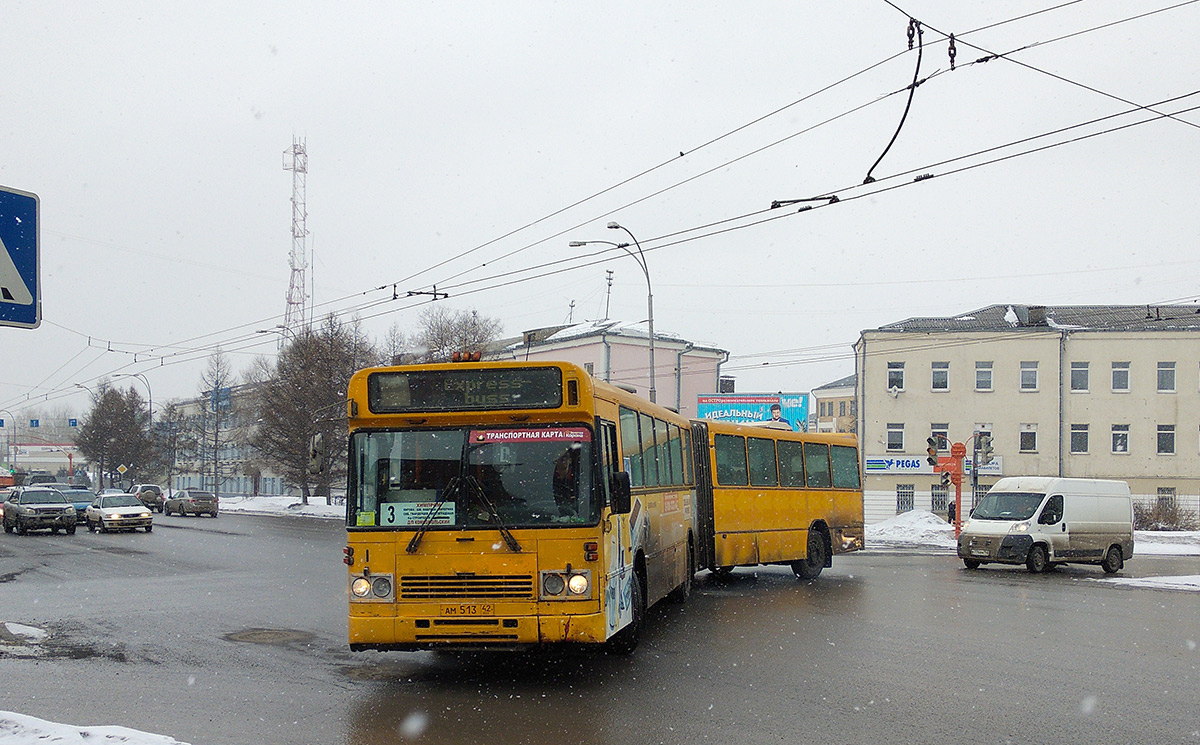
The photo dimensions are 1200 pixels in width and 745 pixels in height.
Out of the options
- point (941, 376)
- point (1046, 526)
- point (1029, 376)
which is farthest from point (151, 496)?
point (1046, 526)

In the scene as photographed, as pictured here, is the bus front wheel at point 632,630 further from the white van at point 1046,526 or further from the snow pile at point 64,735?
the white van at point 1046,526

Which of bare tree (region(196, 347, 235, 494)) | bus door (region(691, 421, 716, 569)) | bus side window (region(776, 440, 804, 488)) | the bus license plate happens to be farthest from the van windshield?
bare tree (region(196, 347, 235, 494))

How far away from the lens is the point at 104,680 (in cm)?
977

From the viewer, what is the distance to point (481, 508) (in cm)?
929

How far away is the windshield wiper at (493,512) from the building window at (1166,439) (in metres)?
54.4

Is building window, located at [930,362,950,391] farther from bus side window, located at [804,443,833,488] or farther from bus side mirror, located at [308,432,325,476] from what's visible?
bus side mirror, located at [308,432,325,476]

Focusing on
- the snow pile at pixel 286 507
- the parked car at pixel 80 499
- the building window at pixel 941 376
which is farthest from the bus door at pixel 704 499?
the building window at pixel 941 376

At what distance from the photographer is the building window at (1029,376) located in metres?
56.2

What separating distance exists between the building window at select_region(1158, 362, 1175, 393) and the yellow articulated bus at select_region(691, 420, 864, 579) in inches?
1571

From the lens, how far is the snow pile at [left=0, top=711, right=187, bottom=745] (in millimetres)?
6816

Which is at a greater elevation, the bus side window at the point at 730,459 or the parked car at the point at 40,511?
the bus side window at the point at 730,459

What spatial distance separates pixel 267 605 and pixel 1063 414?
1937 inches

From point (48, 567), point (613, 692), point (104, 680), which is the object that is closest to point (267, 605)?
point (104, 680)

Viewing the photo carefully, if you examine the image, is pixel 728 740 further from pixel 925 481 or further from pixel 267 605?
pixel 925 481
